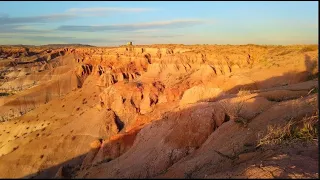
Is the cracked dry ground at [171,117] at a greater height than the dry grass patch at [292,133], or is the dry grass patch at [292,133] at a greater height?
the dry grass patch at [292,133]

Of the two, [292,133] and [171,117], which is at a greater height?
[292,133]

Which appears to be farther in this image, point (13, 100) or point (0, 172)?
point (13, 100)

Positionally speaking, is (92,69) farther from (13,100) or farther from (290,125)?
(290,125)

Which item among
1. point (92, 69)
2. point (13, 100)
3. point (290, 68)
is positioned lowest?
point (13, 100)

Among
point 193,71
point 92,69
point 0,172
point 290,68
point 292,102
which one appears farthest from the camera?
point 92,69

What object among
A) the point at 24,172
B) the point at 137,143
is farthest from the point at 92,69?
the point at 137,143

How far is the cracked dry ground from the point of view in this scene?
38.6 feet

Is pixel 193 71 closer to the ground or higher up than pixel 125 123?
higher up

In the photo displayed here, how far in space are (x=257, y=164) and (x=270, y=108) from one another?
23.2 feet

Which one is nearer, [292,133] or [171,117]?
[292,133]

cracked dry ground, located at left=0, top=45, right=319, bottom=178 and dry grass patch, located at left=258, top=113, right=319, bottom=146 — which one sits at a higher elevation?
dry grass patch, located at left=258, top=113, right=319, bottom=146

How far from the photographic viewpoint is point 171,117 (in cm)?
2109

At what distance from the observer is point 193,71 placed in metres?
45.7

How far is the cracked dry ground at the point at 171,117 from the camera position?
38.6 ft
